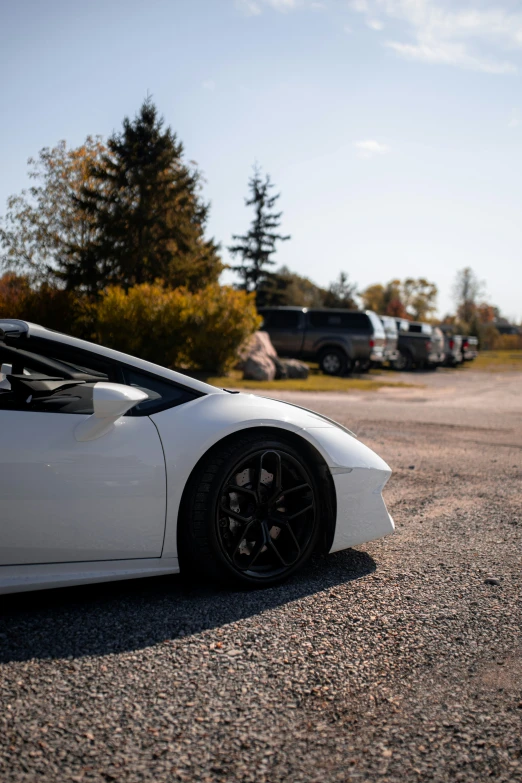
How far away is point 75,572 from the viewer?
3.07 m

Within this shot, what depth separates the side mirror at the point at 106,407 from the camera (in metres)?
3.04

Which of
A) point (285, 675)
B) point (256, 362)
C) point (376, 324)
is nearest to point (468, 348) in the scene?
point (376, 324)

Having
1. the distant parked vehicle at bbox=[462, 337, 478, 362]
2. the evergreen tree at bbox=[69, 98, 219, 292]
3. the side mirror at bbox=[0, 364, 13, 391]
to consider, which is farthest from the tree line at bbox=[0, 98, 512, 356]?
the side mirror at bbox=[0, 364, 13, 391]

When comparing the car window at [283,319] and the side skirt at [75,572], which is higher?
the car window at [283,319]

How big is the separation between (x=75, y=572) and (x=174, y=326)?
15.9 meters

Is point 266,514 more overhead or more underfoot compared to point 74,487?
more underfoot

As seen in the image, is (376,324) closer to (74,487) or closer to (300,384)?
(300,384)

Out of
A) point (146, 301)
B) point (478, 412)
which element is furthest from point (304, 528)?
point (146, 301)

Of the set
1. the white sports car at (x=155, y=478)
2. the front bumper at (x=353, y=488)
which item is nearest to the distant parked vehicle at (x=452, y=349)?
the front bumper at (x=353, y=488)

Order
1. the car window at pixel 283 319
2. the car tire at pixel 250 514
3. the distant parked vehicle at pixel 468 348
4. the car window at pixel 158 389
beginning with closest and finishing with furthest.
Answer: the car tire at pixel 250 514 → the car window at pixel 158 389 → the car window at pixel 283 319 → the distant parked vehicle at pixel 468 348

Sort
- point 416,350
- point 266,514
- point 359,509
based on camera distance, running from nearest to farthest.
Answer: point 266,514, point 359,509, point 416,350

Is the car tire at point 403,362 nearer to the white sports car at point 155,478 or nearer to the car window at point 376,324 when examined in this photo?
the car window at point 376,324

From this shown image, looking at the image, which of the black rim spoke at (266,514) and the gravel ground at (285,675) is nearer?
the gravel ground at (285,675)

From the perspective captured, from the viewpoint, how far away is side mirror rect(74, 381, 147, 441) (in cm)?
304
